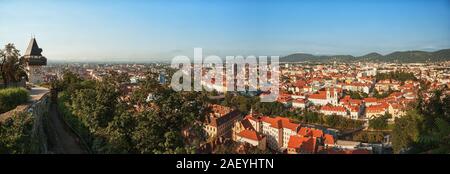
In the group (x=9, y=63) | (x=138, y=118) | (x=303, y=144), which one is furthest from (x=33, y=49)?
(x=303, y=144)

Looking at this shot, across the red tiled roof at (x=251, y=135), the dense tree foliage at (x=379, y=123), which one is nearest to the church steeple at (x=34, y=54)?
the red tiled roof at (x=251, y=135)

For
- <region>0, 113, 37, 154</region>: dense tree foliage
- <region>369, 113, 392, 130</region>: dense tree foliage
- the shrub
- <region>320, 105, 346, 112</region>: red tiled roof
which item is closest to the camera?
<region>0, 113, 37, 154</region>: dense tree foliage

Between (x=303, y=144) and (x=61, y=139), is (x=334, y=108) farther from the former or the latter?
(x=61, y=139)

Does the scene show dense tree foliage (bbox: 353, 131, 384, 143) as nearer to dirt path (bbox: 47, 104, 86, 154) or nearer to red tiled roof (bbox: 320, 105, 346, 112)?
red tiled roof (bbox: 320, 105, 346, 112)

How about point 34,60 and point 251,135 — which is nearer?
point 251,135

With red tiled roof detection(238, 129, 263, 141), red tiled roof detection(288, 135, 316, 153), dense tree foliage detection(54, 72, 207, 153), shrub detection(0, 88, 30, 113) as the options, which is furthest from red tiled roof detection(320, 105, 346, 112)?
shrub detection(0, 88, 30, 113)

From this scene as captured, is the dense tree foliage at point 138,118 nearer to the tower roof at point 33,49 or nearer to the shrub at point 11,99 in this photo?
the shrub at point 11,99
